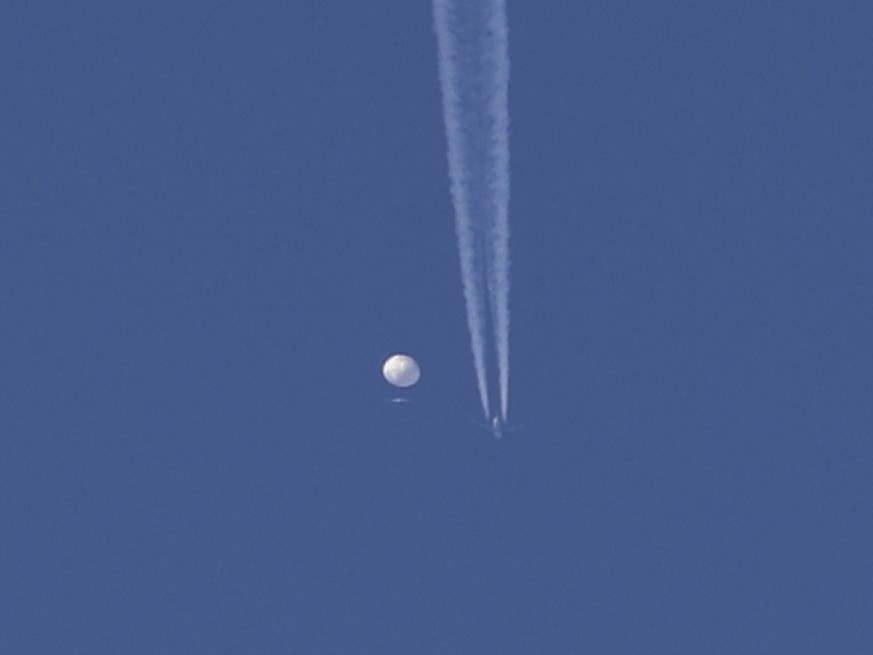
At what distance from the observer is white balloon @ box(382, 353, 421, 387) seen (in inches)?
2446

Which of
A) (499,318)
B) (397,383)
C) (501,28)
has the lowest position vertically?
(397,383)

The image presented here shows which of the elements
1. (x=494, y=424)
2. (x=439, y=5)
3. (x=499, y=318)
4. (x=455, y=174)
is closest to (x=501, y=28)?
(x=439, y=5)

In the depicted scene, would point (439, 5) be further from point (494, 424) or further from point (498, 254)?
point (494, 424)

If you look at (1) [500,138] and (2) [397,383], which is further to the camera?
(2) [397,383]

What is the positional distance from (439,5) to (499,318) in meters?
9.32

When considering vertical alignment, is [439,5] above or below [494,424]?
above

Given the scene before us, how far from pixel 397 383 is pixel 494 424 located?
193 inches

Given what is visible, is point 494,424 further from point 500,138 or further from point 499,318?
point 500,138

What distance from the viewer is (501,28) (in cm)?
4800

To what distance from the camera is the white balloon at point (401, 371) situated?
62.1m

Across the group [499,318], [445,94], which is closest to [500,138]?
[445,94]

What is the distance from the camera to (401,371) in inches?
2450

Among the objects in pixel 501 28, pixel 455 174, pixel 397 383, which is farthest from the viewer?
pixel 397 383

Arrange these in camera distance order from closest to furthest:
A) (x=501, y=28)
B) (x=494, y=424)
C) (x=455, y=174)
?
(x=501, y=28) < (x=455, y=174) < (x=494, y=424)
